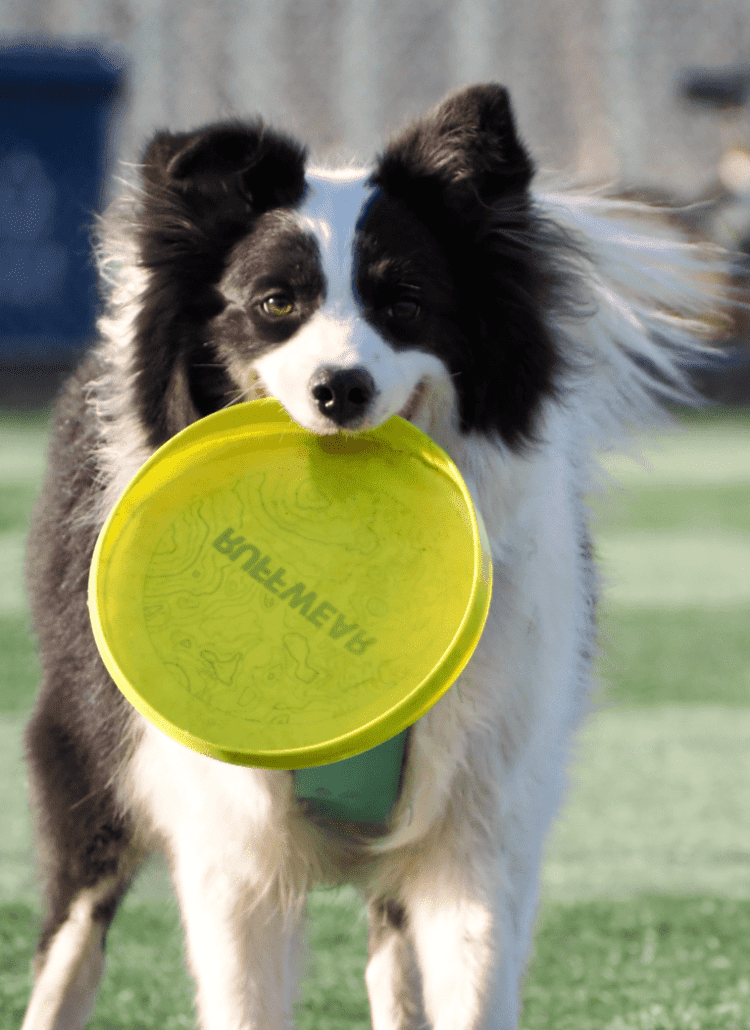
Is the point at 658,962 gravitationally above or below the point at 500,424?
below

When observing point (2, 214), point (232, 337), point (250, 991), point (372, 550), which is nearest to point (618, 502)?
point (372, 550)

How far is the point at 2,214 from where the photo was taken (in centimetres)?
1816

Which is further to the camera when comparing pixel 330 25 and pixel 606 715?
pixel 330 25

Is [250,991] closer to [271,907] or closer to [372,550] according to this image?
[271,907]

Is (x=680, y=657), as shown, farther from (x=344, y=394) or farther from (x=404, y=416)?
(x=344, y=394)

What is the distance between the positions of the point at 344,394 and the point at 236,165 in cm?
66

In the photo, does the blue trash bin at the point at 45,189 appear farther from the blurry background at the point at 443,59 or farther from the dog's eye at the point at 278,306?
the dog's eye at the point at 278,306

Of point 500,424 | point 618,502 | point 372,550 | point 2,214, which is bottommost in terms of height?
point 2,214

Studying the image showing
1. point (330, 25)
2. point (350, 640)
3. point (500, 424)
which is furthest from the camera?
point (330, 25)

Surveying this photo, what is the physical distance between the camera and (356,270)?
2.68 meters

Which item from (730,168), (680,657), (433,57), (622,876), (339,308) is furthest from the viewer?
(433,57)

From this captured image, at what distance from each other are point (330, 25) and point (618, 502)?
19.2 m

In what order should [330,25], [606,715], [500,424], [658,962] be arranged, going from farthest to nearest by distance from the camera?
1. [330,25]
2. [606,715]
3. [658,962]
4. [500,424]

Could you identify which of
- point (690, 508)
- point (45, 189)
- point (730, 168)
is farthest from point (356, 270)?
point (730, 168)
